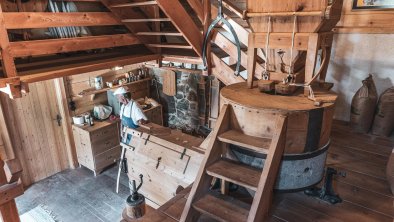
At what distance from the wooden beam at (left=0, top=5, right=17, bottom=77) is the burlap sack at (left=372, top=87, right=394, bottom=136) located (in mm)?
3841

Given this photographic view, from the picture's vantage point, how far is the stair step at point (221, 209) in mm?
1734

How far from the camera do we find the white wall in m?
3.00

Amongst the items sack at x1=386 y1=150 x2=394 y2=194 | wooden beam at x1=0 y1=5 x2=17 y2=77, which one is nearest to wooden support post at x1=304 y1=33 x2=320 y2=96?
sack at x1=386 y1=150 x2=394 y2=194

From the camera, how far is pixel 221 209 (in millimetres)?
1818

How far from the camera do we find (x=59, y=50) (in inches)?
121

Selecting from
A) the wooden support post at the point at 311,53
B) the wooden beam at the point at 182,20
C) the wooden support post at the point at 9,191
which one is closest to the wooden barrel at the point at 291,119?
the wooden support post at the point at 311,53

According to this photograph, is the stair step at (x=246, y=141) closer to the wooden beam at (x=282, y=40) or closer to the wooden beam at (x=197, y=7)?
the wooden beam at (x=282, y=40)

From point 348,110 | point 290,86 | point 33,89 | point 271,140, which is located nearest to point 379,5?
point 348,110

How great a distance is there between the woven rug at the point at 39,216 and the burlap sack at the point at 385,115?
15.1 ft

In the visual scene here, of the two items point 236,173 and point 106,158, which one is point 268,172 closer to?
point 236,173

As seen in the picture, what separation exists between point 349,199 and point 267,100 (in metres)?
1.00

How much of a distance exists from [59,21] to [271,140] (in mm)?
2629

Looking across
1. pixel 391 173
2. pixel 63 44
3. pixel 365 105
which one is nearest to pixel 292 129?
pixel 391 173

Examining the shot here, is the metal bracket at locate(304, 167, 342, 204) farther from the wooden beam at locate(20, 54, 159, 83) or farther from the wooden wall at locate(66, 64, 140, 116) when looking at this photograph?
the wooden wall at locate(66, 64, 140, 116)
